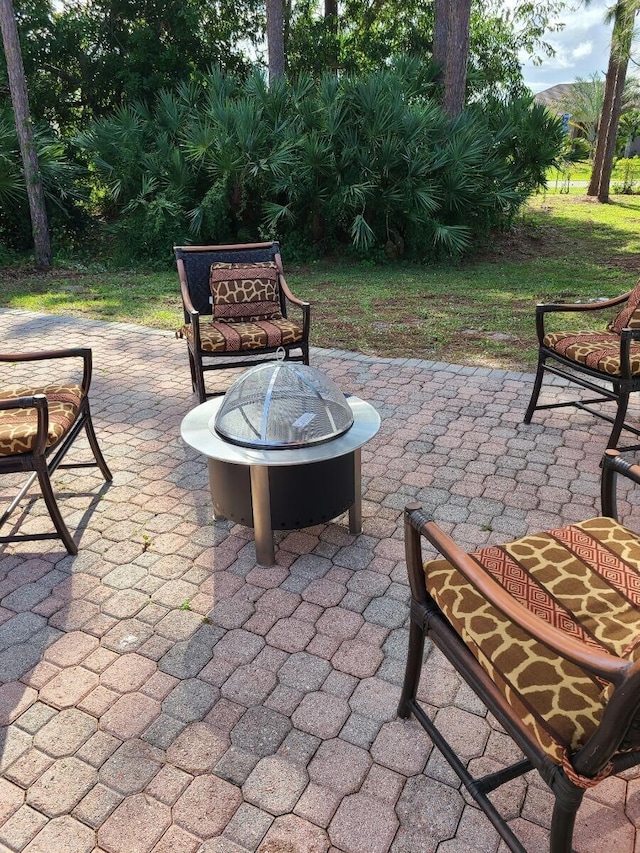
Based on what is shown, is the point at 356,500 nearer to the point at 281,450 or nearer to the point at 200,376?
the point at 281,450

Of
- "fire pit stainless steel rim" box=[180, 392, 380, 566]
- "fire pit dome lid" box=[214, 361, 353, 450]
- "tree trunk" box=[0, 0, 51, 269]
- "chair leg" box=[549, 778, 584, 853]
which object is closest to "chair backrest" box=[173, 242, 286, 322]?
"fire pit dome lid" box=[214, 361, 353, 450]

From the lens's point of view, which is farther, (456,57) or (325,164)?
(456,57)

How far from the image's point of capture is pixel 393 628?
8.73 ft

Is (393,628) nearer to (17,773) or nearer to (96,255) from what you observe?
(17,773)

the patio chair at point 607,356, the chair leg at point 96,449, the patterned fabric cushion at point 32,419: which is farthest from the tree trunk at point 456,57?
the patterned fabric cushion at point 32,419

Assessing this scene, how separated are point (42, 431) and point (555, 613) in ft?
7.37

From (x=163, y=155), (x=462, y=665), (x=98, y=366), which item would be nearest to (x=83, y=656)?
(x=462, y=665)

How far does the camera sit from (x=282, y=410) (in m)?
3.01

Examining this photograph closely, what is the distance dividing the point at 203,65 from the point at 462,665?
1755 cm

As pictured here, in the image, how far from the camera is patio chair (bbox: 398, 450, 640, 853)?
4.48ft

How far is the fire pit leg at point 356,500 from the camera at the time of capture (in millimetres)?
3139

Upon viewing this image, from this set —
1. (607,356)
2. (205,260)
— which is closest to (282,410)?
(607,356)

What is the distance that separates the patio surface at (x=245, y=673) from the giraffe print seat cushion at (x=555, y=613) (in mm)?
613

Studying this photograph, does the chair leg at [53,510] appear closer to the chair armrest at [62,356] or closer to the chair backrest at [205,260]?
the chair armrest at [62,356]
